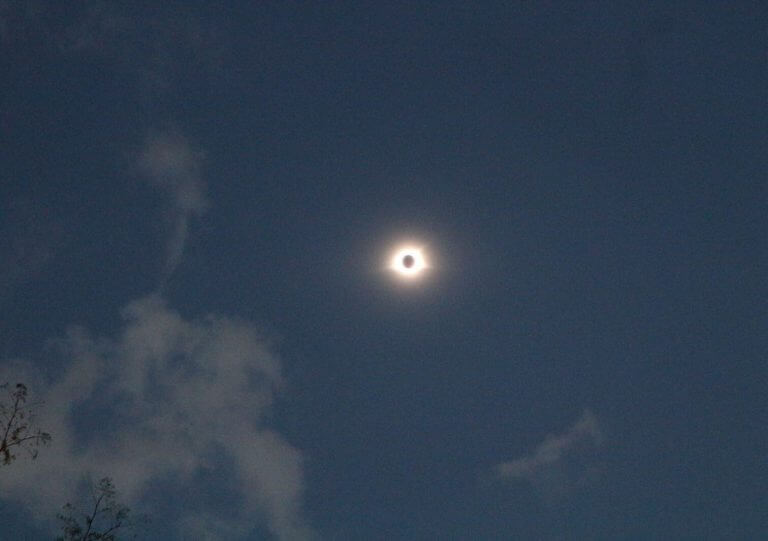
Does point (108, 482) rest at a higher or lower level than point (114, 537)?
higher

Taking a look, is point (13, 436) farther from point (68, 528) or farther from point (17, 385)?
point (68, 528)

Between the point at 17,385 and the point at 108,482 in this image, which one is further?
the point at 108,482

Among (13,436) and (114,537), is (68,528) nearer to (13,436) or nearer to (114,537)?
(114,537)

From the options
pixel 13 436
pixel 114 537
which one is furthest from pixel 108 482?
pixel 13 436

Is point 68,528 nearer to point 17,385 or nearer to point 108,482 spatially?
point 108,482

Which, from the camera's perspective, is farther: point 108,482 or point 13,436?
point 108,482

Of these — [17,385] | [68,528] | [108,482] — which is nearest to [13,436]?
[17,385]

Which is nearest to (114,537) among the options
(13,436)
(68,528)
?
(68,528)

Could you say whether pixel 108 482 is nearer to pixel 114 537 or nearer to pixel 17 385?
pixel 114 537

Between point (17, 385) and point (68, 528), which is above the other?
point (17, 385)

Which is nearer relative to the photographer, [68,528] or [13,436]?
[13,436]
